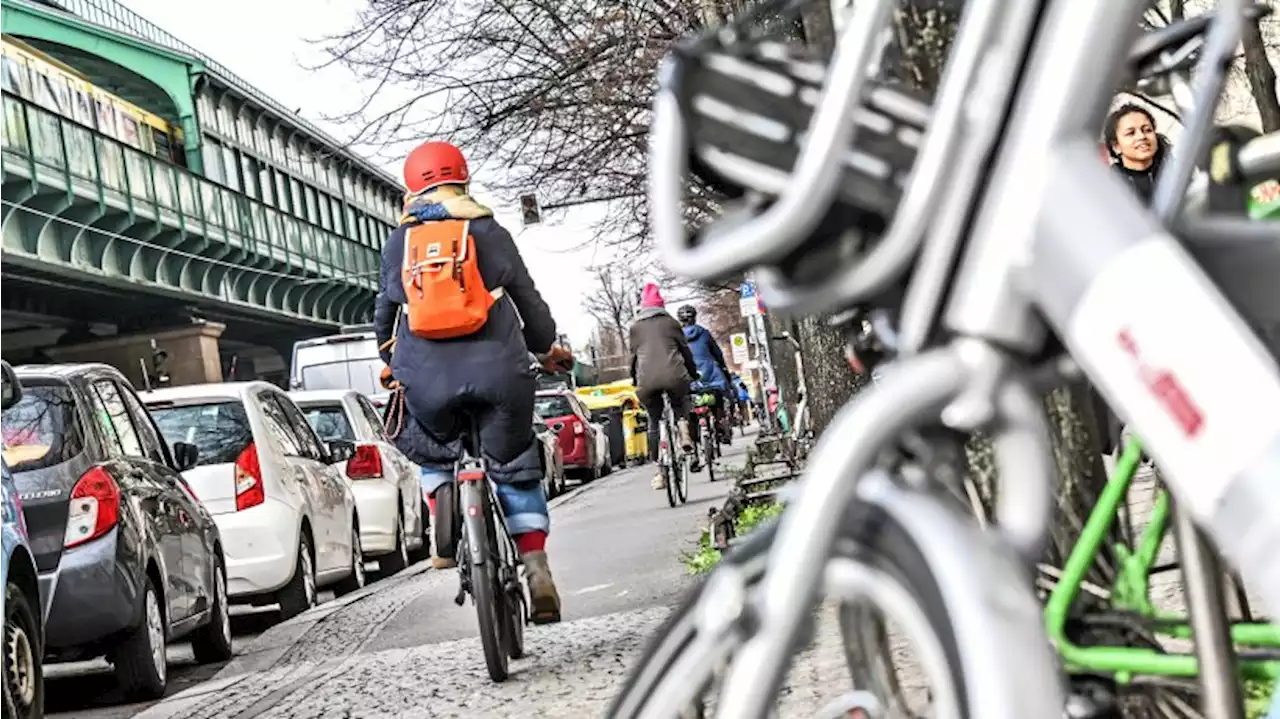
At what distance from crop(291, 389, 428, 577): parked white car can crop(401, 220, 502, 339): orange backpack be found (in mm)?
8635

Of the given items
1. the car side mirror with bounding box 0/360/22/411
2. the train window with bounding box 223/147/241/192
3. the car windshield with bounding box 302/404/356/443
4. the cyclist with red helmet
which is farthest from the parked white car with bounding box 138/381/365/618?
the train window with bounding box 223/147/241/192

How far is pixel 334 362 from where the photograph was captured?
28109 millimetres

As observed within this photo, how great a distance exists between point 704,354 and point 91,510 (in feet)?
40.8

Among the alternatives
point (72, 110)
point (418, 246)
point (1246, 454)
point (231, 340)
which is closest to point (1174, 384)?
point (1246, 454)

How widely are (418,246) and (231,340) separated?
5354 cm

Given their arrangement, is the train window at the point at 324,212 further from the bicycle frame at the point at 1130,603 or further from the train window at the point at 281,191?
the bicycle frame at the point at 1130,603

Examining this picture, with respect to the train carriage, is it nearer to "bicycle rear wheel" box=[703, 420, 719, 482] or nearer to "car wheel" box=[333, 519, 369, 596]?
"bicycle rear wheel" box=[703, 420, 719, 482]

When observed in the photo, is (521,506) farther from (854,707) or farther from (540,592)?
(854,707)

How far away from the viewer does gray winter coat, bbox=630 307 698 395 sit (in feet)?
56.6

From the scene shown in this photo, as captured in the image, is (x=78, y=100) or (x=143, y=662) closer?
(x=143, y=662)

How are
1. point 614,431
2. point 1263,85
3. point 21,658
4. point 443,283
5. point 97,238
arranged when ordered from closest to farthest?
1. point 443,283
2. point 21,658
3. point 1263,85
4. point 97,238
5. point 614,431

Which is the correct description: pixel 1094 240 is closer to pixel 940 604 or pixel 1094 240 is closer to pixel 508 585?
pixel 940 604

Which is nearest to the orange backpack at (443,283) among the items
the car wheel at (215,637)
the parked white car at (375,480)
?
the car wheel at (215,637)

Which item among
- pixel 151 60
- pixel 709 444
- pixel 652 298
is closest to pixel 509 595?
pixel 652 298
